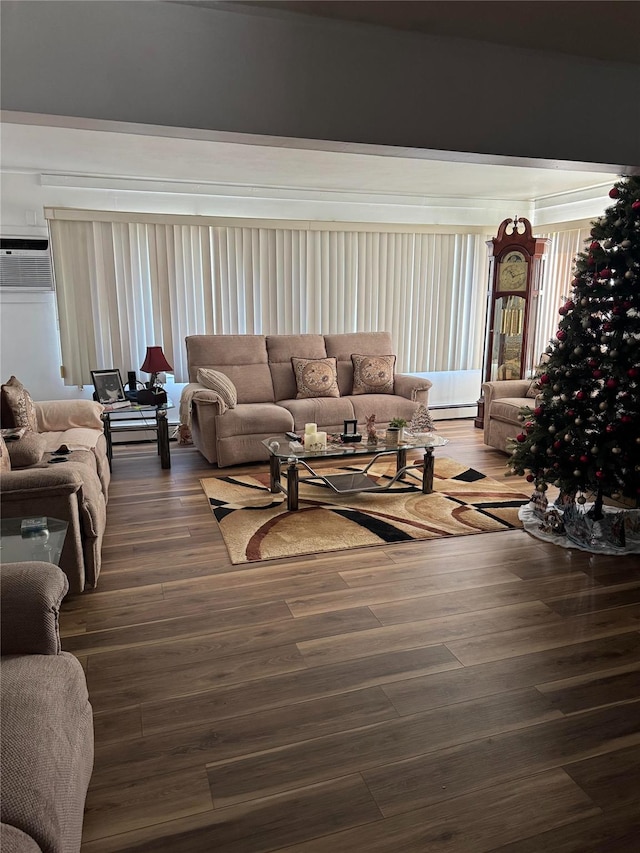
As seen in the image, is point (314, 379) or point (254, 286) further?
point (254, 286)

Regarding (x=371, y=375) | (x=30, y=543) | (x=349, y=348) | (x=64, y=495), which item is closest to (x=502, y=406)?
(x=371, y=375)

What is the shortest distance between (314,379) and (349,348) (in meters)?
0.67

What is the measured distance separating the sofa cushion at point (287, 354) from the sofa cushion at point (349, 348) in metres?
0.14

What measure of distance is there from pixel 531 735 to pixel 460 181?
216 inches

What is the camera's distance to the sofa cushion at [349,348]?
621cm

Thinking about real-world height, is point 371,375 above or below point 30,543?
above

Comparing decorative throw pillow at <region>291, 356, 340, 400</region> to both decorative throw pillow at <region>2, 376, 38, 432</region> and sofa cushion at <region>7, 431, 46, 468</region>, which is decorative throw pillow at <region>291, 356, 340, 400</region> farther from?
sofa cushion at <region>7, 431, 46, 468</region>

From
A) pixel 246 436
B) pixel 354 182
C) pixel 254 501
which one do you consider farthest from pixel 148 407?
pixel 354 182

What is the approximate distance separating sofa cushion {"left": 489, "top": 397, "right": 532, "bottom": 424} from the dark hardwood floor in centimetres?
193

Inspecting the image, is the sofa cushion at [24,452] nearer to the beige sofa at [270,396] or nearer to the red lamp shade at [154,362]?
the beige sofa at [270,396]

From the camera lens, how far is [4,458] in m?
3.10

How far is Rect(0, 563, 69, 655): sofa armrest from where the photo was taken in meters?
1.70

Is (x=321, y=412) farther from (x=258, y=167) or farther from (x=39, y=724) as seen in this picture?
(x=39, y=724)

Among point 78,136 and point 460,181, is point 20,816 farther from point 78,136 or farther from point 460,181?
point 460,181
